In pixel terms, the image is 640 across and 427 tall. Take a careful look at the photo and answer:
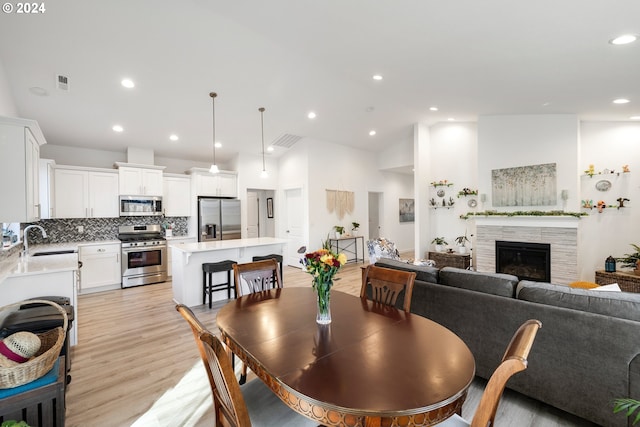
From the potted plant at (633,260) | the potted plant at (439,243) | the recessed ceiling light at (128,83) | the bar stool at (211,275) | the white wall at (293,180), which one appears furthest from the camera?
the white wall at (293,180)

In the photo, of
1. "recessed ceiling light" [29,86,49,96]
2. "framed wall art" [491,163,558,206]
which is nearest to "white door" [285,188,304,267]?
"framed wall art" [491,163,558,206]

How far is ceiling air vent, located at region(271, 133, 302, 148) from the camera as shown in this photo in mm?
6469

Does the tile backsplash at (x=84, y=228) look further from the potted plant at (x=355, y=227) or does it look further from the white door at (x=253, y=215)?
the potted plant at (x=355, y=227)

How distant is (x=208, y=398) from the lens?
217cm

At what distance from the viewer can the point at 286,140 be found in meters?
6.66

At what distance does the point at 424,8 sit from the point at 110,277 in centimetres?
636

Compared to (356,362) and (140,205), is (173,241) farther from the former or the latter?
(356,362)

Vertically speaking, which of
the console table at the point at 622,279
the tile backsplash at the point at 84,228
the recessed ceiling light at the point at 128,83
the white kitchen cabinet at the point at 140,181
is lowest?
the console table at the point at 622,279

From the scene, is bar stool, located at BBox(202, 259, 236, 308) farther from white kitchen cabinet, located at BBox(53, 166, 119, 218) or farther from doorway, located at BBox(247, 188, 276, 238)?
doorway, located at BBox(247, 188, 276, 238)

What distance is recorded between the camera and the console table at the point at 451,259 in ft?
19.8

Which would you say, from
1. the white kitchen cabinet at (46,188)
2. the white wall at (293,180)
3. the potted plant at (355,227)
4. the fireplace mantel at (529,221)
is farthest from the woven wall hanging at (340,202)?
the white kitchen cabinet at (46,188)

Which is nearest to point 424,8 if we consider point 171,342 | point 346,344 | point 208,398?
point 346,344

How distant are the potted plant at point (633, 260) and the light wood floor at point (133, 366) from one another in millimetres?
4053

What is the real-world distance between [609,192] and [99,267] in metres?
9.20
